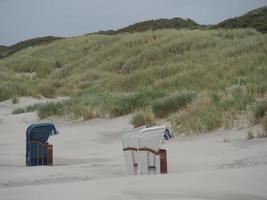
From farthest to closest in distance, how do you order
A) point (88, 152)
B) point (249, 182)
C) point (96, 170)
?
point (88, 152) → point (96, 170) → point (249, 182)

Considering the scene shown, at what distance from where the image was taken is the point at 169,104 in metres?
13.5

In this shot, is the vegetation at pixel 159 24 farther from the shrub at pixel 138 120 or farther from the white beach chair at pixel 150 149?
the white beach chair at pixel 150 149

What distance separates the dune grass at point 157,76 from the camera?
12.2 meters

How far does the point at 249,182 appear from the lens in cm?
511

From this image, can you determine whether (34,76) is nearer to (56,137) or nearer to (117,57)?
(117,57)

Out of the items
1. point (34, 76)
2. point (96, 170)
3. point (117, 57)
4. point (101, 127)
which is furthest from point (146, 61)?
point (96, 170)

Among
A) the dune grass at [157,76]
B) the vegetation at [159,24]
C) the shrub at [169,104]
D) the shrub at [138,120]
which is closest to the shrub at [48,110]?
the dune grass at [157,76]

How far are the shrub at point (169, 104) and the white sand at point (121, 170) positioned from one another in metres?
0.79

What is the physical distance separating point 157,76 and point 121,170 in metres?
18.1

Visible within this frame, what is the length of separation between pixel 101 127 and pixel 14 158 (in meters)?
4.43

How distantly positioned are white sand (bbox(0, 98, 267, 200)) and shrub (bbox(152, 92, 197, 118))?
788 mm

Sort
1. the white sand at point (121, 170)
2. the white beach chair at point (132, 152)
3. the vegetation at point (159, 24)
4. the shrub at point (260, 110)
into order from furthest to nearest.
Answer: the vegetation at point (159, 24)
the shrub at point (260, 110)
the white beach chair at point (132, 152)
the white sand at point (121, 170)

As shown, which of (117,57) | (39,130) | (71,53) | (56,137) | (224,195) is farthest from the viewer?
(71,53)

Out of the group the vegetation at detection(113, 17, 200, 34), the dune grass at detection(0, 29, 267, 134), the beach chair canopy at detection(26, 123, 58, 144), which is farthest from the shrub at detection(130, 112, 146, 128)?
the vegetation at detection(113, 17, 200, 34)
